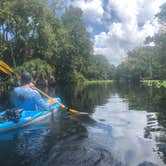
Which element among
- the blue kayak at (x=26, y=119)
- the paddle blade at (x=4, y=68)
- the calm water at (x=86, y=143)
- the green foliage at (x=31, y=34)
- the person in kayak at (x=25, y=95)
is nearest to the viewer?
the calm water at (x=86, y=143)

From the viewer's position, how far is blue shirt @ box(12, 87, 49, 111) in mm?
12050

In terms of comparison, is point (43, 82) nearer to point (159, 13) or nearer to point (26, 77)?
point (159, 13)

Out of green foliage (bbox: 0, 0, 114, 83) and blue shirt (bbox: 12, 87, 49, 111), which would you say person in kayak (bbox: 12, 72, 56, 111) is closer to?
blue shirt (bbox: 12, 87, 49, 111)

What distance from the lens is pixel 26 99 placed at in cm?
1222

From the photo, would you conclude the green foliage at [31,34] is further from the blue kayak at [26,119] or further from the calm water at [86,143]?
the calm water at [86,143]

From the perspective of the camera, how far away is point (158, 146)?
8781 mm

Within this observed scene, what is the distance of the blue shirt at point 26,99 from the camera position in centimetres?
1205

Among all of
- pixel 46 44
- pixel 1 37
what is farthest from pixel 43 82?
pixel 1 37

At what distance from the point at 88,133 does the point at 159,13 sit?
3689 cm

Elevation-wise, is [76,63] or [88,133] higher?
[76,63]

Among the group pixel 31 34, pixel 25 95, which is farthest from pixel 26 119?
pixel 31 34

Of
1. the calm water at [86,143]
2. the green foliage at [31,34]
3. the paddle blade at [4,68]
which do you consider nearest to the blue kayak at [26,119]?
the calm water at [86,143]

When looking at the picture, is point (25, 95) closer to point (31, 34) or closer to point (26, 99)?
point (26, 99)

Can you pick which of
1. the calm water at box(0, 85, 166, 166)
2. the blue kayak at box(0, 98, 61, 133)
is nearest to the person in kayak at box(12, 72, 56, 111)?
the blue kayak at box(0, 98, 61, 133)
